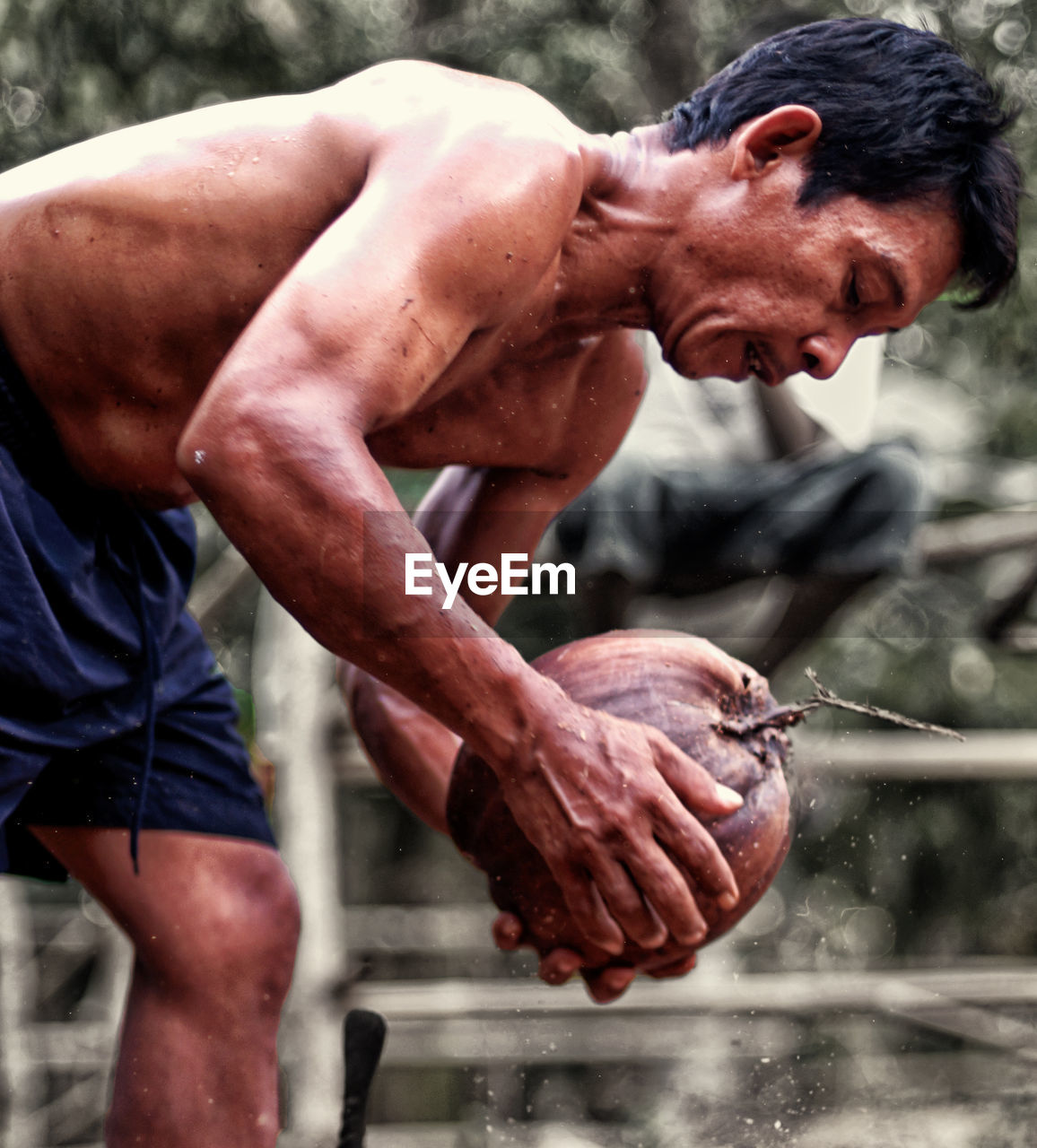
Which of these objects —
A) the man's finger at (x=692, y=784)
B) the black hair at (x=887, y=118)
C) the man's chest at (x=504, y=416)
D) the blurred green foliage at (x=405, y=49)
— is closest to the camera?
the man's finger at (x=692, y=784)

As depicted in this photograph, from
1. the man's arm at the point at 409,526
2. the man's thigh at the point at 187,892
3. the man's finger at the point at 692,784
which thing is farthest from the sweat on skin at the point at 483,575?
the man's thigh at the point at 187,892

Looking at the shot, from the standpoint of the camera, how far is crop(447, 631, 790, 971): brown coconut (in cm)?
172

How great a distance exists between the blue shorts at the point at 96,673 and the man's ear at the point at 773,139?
95 cm

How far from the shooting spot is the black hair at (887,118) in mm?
1700

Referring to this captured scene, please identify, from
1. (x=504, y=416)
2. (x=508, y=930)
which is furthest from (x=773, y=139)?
(x=508, y=930)

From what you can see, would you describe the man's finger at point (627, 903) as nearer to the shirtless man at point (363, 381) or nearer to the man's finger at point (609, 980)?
the shirtless man at point (363, 381)

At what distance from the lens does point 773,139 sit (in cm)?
171

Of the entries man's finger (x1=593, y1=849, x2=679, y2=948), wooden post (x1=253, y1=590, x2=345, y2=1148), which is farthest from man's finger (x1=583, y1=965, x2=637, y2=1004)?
wooden post (x1=253, y1=590, x2=345, y2=1148)

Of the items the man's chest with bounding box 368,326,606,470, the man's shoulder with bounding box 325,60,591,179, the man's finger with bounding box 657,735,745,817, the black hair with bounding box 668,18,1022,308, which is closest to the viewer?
the man's shoulder with bounding box 325,60,591,179

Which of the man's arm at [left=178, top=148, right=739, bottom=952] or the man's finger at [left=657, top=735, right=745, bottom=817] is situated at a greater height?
the man's arm at [left=178, top=148, right=739, bottom=952]

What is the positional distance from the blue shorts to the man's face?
0.84 m

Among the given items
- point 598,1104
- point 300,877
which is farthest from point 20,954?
point 598,1104

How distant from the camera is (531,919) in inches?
69.4

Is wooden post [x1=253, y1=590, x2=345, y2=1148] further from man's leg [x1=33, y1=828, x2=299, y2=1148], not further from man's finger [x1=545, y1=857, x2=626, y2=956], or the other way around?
man's finger [x1=545, y1=857, x2=626, y2=956]
